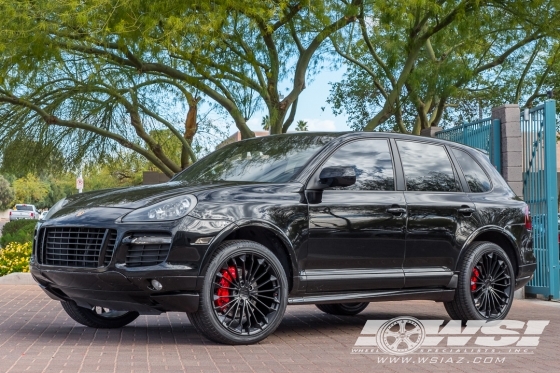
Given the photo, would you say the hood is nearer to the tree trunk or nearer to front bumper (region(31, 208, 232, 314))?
front bumper (region(31, 208, 232, 314))

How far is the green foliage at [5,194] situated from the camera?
113 m

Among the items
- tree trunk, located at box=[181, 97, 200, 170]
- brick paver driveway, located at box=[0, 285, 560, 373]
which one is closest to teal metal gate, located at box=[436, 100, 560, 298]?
brick paver driveway, located at box=[0, 285, 560, 373]

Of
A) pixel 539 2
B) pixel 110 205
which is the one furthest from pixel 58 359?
pixel 539 2

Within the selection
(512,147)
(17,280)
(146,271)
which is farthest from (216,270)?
(17,280)

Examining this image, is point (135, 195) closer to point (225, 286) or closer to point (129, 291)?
point (129, 291)

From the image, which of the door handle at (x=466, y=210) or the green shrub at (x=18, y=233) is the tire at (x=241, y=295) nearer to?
the door handle at (x=466, y=210)

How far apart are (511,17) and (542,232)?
317 inches

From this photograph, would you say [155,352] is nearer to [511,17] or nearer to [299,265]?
[299,265]

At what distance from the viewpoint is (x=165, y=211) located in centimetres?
740

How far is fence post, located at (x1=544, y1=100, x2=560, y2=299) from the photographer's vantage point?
13000 mm

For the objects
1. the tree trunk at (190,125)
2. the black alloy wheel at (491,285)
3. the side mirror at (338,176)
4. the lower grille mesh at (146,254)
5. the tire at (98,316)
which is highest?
the tree trunk at (190,125)

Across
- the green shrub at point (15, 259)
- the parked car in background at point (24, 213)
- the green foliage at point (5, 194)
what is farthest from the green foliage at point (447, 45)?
the green foliage at point (5, 194)

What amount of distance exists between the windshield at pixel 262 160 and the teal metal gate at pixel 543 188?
525 centimetres

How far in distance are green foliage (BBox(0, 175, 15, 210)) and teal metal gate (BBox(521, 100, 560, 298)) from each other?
105 metres
